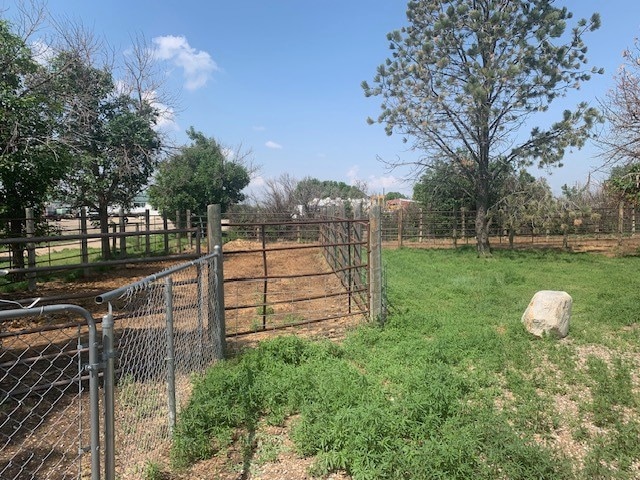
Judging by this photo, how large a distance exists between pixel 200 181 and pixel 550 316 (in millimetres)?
19523

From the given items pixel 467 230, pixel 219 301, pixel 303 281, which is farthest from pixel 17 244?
pixel 467 230

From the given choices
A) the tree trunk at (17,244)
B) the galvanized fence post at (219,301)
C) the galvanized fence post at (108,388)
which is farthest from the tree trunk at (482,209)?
the galvanized fence post at (108,388)

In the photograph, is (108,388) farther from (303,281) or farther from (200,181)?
(200,181)

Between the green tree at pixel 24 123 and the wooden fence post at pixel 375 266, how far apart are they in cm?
565

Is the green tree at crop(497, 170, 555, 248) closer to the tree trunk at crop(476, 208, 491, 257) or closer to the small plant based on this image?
the tree trunk at crop(476, 208, 491, 257)

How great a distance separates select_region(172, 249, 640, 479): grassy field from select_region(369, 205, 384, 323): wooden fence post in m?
0.30

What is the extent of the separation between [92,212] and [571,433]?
615 inches

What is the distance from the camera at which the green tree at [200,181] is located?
21406 mm

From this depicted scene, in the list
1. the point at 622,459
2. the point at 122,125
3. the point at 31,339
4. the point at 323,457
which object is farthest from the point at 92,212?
the point at 622,459

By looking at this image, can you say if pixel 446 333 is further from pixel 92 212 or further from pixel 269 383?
pixel 92 212

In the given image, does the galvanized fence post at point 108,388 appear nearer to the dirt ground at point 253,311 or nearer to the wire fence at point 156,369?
the wire fence at point 156,369

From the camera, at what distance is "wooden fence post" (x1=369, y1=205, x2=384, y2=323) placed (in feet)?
19.9

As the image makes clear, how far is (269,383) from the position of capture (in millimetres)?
3895

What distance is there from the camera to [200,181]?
2223cm
